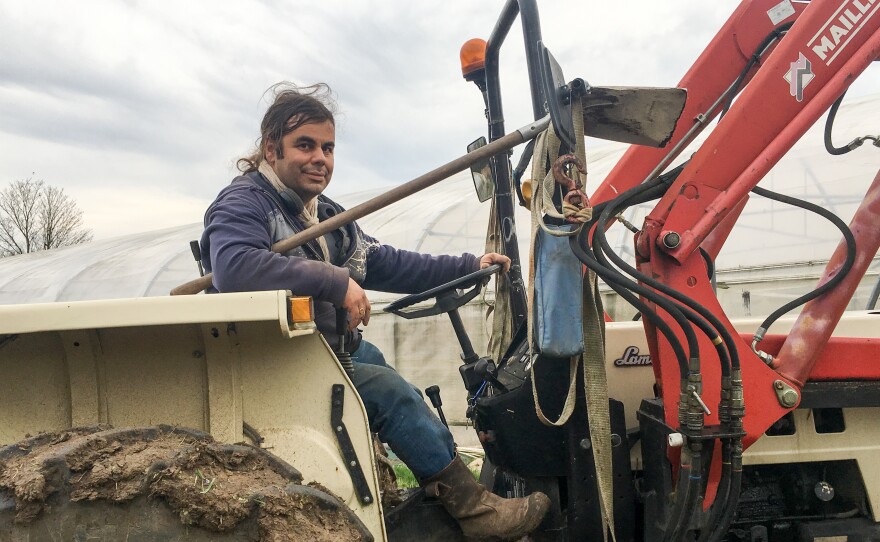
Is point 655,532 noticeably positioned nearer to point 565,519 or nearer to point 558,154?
point 565,519

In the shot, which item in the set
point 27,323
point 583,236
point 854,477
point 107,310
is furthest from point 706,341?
point 27,323

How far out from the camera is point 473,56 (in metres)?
2.24

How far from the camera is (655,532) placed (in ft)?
5.71

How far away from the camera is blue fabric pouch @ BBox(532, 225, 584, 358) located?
161 centimetres

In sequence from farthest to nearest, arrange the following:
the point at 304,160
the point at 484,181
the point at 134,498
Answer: the point at 484,181 → the point at 304,160 → the point at 134,498

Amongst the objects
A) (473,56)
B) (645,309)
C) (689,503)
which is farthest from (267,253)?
(689,503)

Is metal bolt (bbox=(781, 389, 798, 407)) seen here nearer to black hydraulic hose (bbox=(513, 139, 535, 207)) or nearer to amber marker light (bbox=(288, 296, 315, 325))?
black hydraulic hose (bbox=(513, 139, 535, 207))

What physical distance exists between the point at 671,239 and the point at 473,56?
3.34 ft

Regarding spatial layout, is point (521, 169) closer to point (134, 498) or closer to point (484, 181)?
point (484, 181)

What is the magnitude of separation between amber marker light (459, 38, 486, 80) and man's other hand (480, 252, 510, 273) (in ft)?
2.17

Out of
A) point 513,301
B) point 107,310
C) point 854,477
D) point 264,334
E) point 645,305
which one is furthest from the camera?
point 513,301

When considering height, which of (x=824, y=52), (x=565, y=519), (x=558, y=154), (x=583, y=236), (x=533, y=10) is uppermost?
(x=533, y=10)

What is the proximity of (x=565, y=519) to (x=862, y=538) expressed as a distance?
0.86 metres

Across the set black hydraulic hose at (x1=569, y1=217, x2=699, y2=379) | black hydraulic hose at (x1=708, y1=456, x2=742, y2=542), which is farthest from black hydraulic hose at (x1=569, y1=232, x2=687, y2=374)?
black hydraulic hose at (x1=708, y1=456, x2=742, y2=542)
